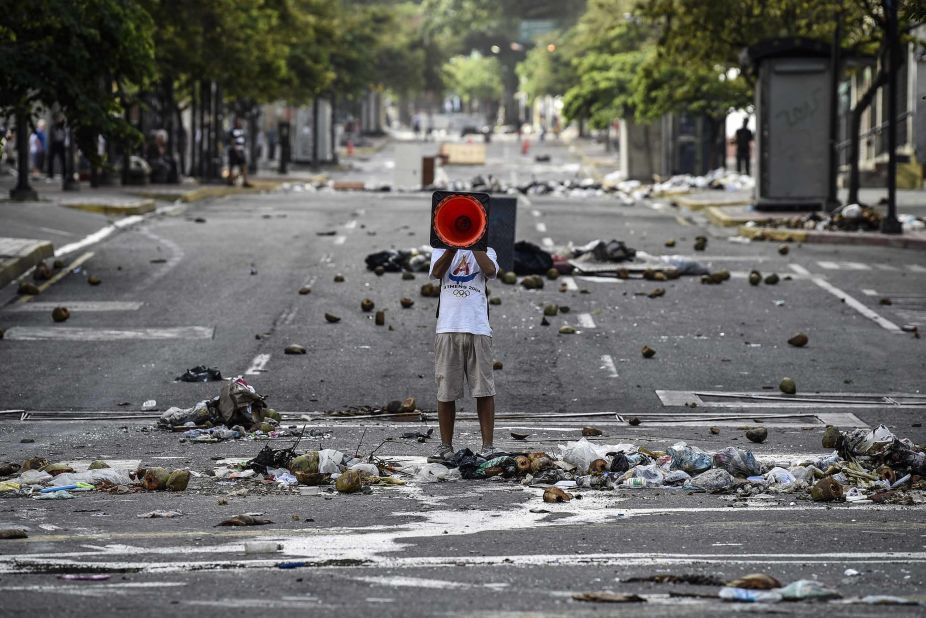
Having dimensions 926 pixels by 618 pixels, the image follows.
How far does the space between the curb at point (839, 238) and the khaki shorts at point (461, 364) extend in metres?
18.6

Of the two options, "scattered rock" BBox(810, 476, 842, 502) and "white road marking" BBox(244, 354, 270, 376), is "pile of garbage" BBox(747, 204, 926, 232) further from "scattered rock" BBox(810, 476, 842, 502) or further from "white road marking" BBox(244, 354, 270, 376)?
"scattered rock" BBox(810, 476, 842, 502)

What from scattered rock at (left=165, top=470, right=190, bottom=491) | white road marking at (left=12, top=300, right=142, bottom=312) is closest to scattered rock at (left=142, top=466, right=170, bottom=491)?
scattered rock at (left=165, top=470, right=190, bottom=491)

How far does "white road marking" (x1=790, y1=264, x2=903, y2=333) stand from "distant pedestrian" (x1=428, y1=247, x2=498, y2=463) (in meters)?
8.43

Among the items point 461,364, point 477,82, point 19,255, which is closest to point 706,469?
point 461,364

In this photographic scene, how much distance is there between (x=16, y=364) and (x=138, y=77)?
895 cm

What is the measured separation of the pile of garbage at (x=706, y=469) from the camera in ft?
33.3

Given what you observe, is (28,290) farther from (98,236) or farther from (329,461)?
(329,461)

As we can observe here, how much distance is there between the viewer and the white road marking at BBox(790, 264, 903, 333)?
1862cm

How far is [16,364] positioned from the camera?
15.7 metres

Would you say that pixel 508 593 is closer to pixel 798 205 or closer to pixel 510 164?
pixel 798 205

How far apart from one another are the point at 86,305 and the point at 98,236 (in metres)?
9.15

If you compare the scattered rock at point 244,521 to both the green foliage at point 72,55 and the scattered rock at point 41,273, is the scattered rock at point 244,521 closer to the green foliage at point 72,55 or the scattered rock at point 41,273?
the scattered rock at point 41,273

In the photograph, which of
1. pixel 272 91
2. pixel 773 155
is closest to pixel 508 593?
pixel 773 155

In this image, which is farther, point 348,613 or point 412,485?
point 412,485
